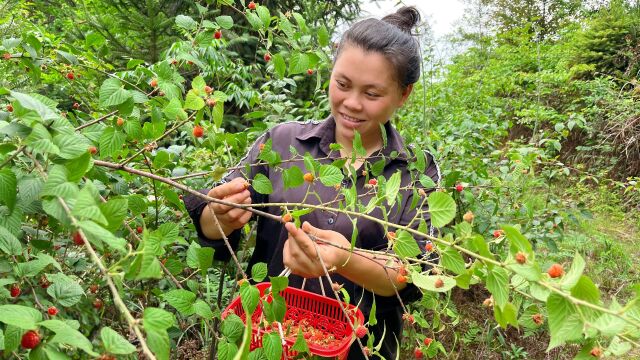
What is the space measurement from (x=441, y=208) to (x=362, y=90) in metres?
0.73

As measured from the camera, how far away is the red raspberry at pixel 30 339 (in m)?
0.56

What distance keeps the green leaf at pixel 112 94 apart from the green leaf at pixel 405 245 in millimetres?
506

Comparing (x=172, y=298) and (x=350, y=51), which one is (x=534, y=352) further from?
(x=172, y=298)

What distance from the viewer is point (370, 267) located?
3.71 ft

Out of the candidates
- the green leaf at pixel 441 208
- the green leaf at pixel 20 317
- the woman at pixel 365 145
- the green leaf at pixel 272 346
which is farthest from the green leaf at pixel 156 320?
the woman at pixel 365 145

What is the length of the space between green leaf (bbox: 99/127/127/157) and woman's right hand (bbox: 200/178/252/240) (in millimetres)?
192

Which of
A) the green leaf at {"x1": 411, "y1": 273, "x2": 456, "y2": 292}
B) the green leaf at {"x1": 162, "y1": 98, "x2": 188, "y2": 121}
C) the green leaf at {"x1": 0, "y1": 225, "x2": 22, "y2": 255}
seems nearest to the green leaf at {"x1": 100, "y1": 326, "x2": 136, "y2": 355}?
the green leaf at {"x1": 0, "y1": 225, "x2": 22, "y2": 255}

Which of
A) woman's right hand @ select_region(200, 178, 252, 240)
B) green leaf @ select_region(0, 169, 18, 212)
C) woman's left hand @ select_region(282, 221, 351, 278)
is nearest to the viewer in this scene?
green leaf @ select_region(0, 169, 18, 212)

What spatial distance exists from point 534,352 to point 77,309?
2.32m

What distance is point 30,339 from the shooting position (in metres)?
0.56

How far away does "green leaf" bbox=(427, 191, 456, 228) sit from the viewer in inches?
26.5

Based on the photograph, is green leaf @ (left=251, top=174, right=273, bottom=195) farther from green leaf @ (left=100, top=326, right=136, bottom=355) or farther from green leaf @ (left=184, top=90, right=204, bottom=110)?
green leaf @ (left=100, top=326, right=136, bottom=355)

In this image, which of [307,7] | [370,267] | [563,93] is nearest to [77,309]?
[370,267]

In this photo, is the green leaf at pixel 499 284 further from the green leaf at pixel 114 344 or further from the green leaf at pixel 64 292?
the green leaf at pixel 64 292
